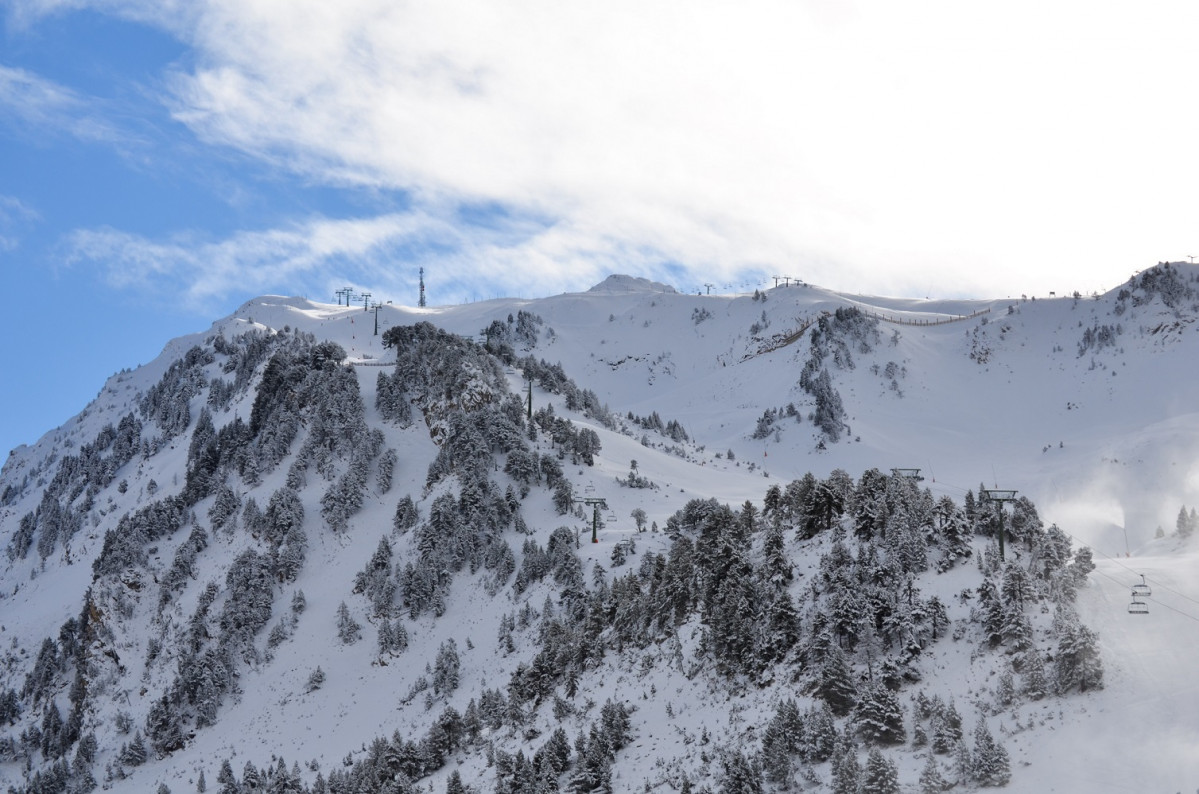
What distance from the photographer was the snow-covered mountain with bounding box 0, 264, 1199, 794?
4066 cm

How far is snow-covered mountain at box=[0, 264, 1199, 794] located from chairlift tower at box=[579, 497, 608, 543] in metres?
1.07

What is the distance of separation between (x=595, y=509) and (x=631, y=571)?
9.46m

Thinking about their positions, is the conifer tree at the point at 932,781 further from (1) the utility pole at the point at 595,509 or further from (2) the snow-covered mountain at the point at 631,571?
(1) the utility pole at the point at 595,509

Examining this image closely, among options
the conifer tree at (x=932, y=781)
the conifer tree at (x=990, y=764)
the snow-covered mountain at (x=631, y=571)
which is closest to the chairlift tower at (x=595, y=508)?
the snow-covered mountain at (x=631, y=571)

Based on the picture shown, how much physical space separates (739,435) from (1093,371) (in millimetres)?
48429

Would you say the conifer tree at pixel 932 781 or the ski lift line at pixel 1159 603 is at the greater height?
the ski lift line at pixel 1159 603

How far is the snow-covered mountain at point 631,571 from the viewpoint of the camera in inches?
1601

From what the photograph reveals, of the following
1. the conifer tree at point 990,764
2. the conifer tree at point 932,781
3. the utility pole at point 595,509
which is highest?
the utility pole at point 595,509

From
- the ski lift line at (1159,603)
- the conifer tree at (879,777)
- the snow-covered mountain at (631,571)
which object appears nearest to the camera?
the conifer tree at (879,777)

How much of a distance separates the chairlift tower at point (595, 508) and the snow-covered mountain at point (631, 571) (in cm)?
107

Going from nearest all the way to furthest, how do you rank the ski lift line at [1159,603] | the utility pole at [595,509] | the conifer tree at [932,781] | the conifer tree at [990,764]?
the conifer tree at [990,764], the conifer tree at [932,781], the ski lift line at [1159,603], the utility pole at [595,509]

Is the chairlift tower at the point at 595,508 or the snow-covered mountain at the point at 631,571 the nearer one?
the snow-covered mountain at the point at 631,571

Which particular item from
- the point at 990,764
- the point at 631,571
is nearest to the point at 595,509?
the point at 631,571

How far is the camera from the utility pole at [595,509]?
2878 inches
